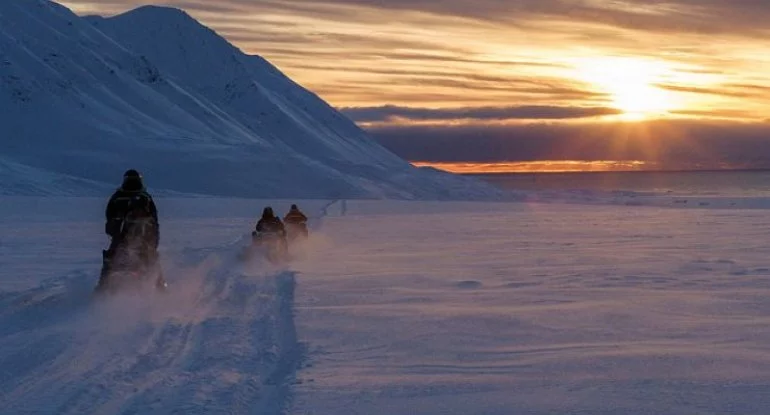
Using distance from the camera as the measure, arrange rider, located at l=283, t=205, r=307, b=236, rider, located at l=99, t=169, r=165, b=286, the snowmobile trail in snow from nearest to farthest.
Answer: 1. the snowmobile trail in snow
2. rider, located at l=99, t=169, r=165, b=286
3. rider, located at l=283, t=205, r=307, b=236

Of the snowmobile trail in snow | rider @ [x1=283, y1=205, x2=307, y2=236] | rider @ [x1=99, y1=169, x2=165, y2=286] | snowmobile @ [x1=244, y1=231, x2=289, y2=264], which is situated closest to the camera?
the snowmobile trail in snow

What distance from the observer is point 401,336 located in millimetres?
9602

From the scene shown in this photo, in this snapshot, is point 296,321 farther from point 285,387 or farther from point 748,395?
point 748,395

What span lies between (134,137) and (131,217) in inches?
4560

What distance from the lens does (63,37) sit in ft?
555

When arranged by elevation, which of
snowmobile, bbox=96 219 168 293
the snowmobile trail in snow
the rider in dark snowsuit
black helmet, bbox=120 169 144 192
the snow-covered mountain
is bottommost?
the snowmobile trail in snow

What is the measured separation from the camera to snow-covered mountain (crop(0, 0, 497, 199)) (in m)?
104

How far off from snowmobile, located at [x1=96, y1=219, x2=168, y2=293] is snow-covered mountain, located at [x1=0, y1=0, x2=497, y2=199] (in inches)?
2584

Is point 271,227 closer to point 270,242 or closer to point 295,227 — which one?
point 270,242

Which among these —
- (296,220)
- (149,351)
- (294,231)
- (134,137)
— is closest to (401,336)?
(149,351)

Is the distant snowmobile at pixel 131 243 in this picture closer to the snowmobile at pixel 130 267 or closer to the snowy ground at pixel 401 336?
the snowmobile at pixel 130 267

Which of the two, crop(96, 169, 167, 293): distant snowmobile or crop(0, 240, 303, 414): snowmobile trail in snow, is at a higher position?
crop(96, 169, 167, 293): distant snowmobile

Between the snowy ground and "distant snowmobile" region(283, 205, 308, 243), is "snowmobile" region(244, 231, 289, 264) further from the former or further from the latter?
"distant snowmobile" region(283, 205, 308, 243)

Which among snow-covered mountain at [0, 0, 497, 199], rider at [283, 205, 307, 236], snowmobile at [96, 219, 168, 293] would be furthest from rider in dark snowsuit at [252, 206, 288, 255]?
snow-covered mountain at [0, 0, 497, 199]
